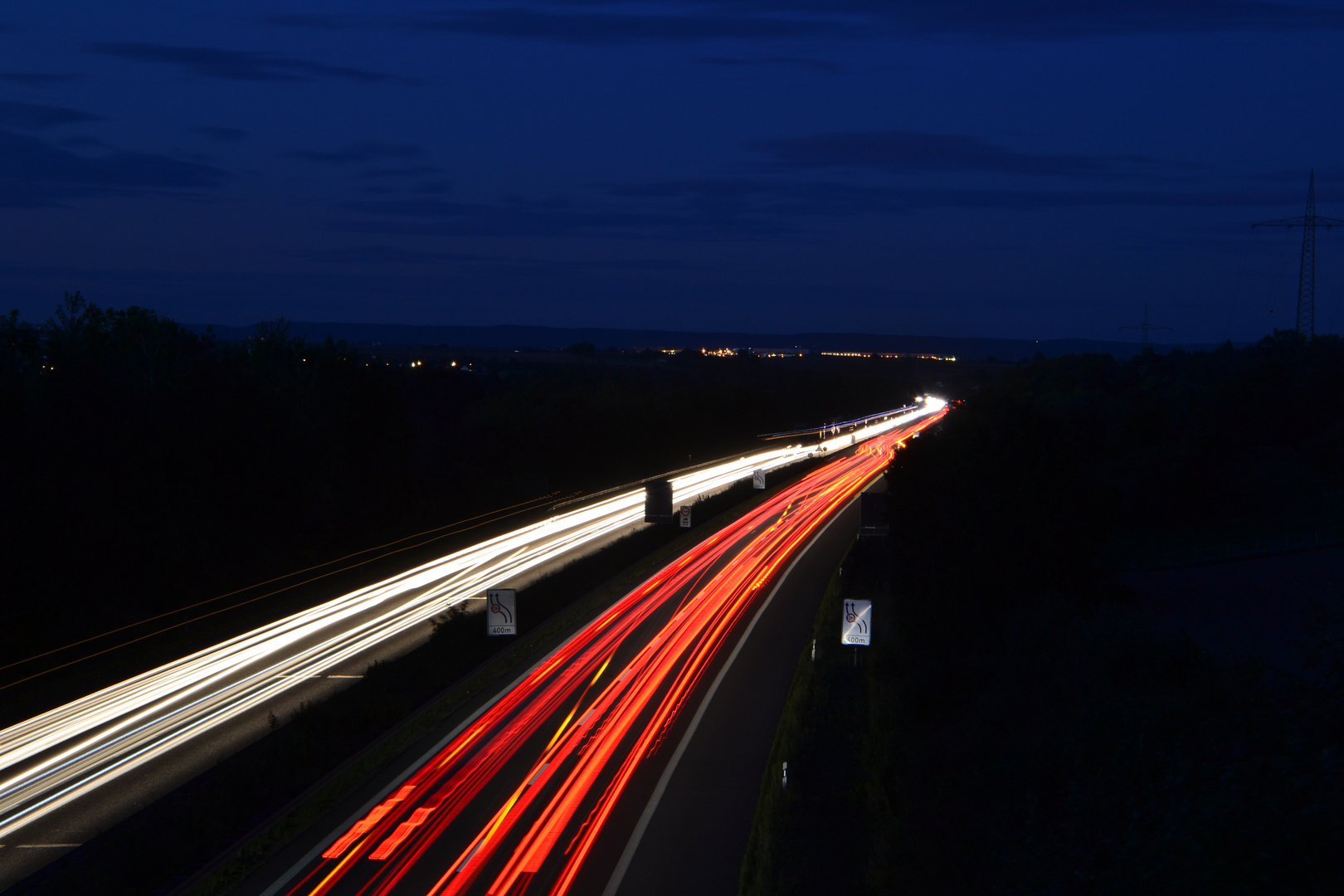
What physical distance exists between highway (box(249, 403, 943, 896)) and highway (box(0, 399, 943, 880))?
3.85m

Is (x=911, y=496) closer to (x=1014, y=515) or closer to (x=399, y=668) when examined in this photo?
(x=1014, y=515)

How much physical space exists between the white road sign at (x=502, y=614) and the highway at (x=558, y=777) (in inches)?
49.9

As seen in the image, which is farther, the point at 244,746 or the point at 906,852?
the point at 244,746

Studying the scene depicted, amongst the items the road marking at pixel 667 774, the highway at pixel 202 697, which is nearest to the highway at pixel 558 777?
the road marking at pixel 667 774

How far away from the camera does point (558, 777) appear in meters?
17.1

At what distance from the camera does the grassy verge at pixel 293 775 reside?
41.4 ft

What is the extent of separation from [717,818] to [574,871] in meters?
3.06

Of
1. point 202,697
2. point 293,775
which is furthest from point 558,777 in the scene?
point 202,697

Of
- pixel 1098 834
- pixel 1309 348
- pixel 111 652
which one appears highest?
pixel 1309 348

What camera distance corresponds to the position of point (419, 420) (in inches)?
3573

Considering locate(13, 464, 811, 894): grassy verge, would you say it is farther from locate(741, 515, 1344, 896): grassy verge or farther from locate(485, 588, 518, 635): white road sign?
locate(741, 515, 1344, 896): grassy verge

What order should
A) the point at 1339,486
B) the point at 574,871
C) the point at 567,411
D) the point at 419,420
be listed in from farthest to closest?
the point at 419,420, the point at 567,411, the point at 1339,486, the point at 574,871

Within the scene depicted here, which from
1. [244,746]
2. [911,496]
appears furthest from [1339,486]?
[244,746]

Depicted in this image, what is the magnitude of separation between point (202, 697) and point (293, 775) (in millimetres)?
5435
